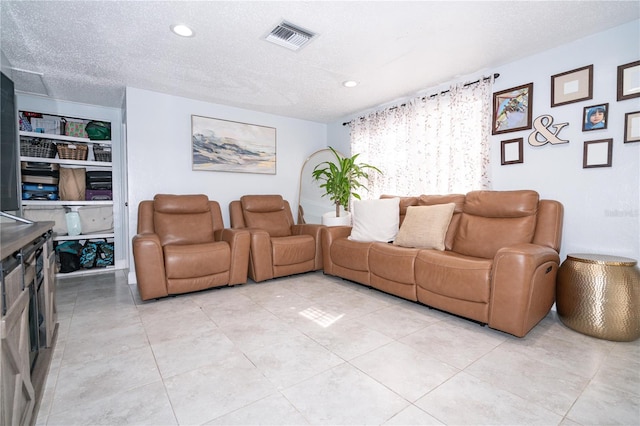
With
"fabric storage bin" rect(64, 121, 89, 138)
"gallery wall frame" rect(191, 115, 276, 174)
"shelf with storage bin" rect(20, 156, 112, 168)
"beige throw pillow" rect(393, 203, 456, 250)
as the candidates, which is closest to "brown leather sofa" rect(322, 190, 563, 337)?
"beige throw pillow" rect(393, 203, 456, 250)

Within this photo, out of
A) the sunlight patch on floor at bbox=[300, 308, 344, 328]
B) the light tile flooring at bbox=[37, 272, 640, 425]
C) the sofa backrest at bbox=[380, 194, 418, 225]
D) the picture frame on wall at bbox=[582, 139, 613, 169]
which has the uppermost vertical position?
the picture frame on wall at bbox=[582, 139, 613, 169]

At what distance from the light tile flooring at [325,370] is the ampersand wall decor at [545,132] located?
1425 millimetres

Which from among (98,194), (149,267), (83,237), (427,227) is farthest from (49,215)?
(427,227)

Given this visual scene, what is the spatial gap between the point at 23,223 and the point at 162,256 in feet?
3.18

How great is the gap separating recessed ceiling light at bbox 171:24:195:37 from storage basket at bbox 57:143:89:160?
104 inches

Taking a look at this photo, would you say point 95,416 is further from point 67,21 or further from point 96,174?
point 96,174

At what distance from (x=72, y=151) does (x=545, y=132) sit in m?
5.25

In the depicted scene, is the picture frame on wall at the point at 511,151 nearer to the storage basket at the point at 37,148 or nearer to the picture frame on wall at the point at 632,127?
the picture frame on wall at the point at 632,127

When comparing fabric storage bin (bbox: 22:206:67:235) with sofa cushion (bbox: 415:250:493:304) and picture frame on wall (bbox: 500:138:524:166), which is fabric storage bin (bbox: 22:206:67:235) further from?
picture frame on wall (bbox: 500:138:524:166)

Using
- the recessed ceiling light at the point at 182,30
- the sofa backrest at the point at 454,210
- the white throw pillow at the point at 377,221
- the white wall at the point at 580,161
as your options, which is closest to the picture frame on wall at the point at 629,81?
the white wall at the point at 580,161

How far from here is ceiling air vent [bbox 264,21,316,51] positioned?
216 cm

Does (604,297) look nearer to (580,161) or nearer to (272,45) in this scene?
(580,161)

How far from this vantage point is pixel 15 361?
984 millimetres

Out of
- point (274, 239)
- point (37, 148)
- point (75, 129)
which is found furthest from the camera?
point (75, 129)
